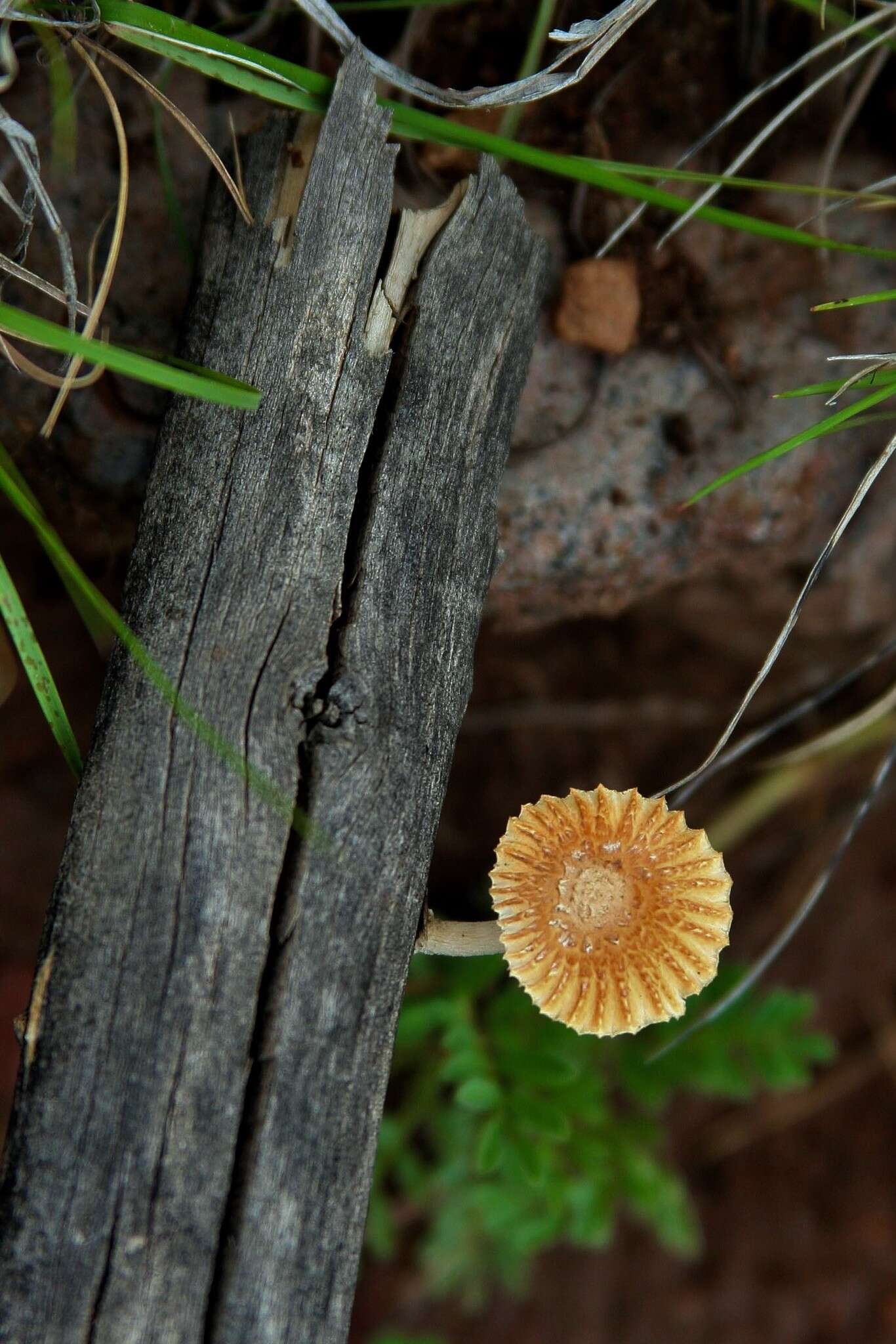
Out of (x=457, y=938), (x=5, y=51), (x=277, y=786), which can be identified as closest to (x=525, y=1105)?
(x=457, y=938)

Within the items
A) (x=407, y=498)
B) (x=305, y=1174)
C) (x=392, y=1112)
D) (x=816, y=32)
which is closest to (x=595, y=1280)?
(x=392, y=1112)

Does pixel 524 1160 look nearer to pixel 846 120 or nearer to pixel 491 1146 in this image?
pixel 491 1146

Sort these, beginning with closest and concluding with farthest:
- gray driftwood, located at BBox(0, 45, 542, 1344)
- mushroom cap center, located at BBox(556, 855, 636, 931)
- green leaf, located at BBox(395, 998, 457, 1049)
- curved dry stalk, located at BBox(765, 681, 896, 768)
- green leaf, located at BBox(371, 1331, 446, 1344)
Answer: gray driftwood, located at BBox(0, 45, 542, 1344) → mushroom cap center, located at BBox(556, 855, 636, 931) → curved dry stalk, located at BBox(765, 681, 896, 768) → green leaf, located at BBox(395, 998, 457, 1049) → green leaf, located at BBox(371, 1331, 446, 1344)

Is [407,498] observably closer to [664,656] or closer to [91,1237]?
[91,1237]

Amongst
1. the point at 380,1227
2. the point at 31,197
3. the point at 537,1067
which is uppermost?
the point at 31,197

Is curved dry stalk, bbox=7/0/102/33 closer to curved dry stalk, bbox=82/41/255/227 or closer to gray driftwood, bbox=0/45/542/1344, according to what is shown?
Result: curved dry stalk, bbox=82/41/255/227

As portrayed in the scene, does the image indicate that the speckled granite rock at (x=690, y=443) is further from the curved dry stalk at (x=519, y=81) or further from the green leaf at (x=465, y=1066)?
the green leaf at (x=465, y=1066)

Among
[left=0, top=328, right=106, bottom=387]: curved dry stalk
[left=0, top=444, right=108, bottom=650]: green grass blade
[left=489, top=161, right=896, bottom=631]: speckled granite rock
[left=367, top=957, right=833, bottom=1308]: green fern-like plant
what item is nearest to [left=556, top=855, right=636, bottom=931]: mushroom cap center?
[left=367, top=957, right=833, bottom=1308]: green fern-like plant
